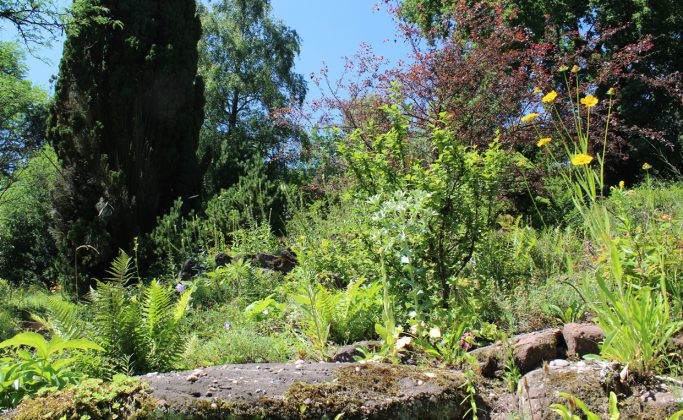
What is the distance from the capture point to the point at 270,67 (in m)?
23.2

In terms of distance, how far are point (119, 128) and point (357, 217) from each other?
6.69m

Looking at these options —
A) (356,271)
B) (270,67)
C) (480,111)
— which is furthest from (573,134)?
(270,67)

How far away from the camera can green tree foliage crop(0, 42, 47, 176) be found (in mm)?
11914

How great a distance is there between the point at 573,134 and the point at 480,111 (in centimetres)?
202

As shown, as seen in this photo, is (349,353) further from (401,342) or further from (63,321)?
(63,321)

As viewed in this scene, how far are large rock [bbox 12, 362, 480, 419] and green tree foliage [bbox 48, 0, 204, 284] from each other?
6.54m

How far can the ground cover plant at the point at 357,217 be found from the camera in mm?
2695

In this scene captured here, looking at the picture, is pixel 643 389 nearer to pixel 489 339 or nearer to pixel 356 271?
pixel 489 339

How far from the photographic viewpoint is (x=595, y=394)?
2.02 metres

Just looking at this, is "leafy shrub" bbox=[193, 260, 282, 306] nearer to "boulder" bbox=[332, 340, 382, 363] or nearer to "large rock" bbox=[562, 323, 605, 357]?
"boulder" bbox=[332, 340, 382, 363]

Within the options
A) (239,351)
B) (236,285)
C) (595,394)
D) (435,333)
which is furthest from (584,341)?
(236,285)

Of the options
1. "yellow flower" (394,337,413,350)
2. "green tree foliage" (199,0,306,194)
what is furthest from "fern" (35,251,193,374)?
"green tree foliage" (199,0,306,194)

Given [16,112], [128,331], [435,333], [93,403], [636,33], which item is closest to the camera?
[93,403]

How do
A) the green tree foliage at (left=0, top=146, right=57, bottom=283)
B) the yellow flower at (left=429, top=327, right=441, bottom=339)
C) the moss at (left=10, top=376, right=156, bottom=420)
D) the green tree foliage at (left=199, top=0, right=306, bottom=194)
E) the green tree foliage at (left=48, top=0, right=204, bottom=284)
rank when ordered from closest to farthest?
the moss at (left=10, top=376, right=156, bottom=420)
the yellow flower at (left=429, top=327, right=441, bottom=339)
the green tree foliage at (left=48, top=0, right=204, bottom=284)
the green tree foliage at (left=0, top=146, right=57, bottom=283)
the green tree foliage at (left=199, top=0, right=306, bottom=194)
